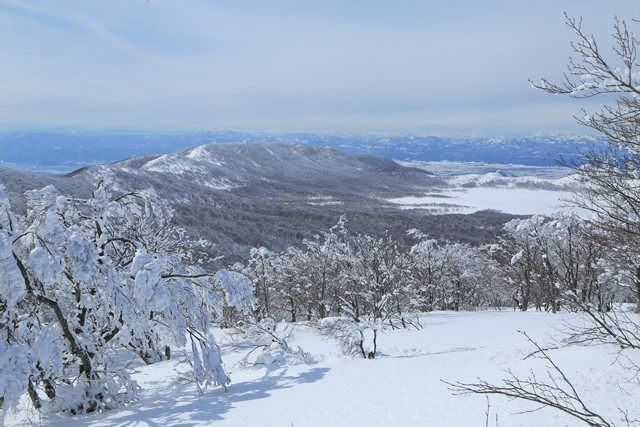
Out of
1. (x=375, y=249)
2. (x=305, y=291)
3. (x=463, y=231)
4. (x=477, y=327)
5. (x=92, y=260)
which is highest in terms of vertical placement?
(x=92, y=260)

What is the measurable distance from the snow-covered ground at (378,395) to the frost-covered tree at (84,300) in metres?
0.84

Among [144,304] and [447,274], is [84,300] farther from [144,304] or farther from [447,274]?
[447,274]

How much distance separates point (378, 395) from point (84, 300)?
753 cm

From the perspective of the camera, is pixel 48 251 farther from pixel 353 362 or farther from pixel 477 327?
pixel 477 327

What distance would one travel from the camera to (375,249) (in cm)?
3253

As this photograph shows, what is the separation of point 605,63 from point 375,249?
26676 mm

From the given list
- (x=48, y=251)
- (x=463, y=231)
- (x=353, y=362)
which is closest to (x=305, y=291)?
(x=353, y=362)

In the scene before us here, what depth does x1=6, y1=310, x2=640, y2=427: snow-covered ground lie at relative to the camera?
9484 mm

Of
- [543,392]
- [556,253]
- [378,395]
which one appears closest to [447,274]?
[556,253]

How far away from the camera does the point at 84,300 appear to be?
10.9 metres

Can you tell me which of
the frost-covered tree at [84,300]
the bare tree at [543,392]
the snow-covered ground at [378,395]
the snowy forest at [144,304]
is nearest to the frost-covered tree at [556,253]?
the snow-covered ground at [378,395]

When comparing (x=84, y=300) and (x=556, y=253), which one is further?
(x=556, y=253)

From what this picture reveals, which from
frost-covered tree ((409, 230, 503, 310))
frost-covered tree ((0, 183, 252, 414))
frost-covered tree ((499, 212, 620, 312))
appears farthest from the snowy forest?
frost-covered tree ((409, 230, 503, 310))

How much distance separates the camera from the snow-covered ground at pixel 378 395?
373 inches
